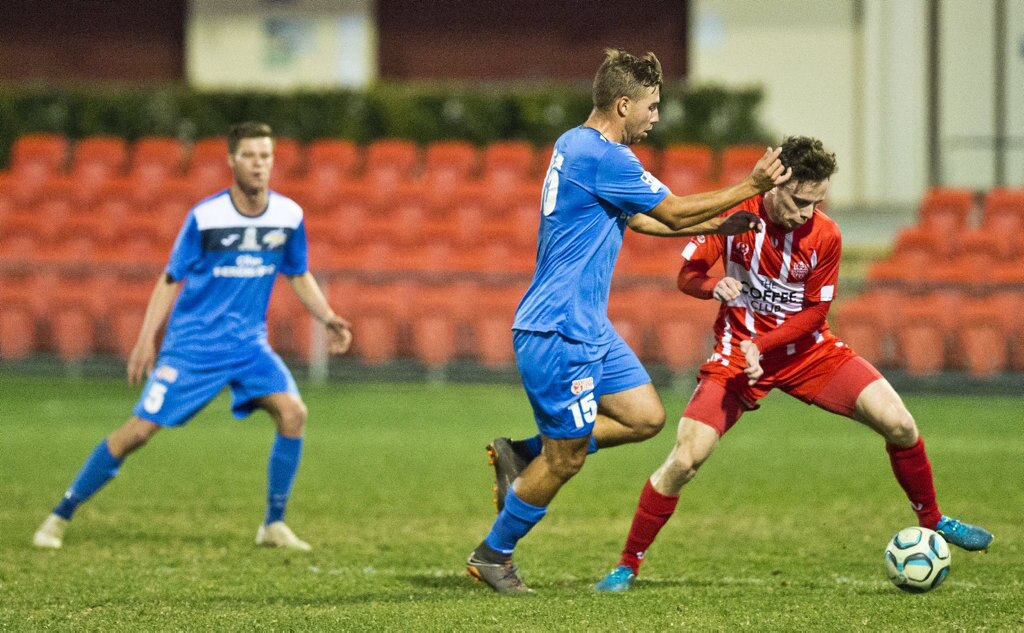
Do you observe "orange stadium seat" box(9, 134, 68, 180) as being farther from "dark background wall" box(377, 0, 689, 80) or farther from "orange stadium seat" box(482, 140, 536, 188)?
"dark background wall" box(377, 0, 689, 80)

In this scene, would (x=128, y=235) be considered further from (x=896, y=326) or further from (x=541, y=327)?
(x=541, y=327)

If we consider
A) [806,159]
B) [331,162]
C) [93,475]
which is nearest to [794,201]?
[806,159]

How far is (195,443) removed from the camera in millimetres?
12477

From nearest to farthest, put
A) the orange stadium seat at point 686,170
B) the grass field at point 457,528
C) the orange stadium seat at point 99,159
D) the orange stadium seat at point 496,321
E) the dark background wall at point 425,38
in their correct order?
the grass field at point 457,528
the orange stadium seat at point 496,321
the orange stadium seat at point 686,170
the orange stadium seat at point 99,159
the dark background wall at point 425,38

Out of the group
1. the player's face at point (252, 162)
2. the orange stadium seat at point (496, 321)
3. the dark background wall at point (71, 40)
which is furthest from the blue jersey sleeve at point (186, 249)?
the dark background wall at point (71, 40)

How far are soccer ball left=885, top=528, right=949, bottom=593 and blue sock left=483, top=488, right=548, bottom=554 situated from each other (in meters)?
1.51

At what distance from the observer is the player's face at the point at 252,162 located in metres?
7.83

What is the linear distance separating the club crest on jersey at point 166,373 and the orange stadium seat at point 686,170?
10.5 meters

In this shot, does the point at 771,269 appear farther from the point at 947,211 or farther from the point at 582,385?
the point at 947,211

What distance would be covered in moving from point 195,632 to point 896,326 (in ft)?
34.0

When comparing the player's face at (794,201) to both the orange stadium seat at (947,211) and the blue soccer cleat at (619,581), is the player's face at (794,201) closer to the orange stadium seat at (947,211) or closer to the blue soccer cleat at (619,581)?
the blue soccer cleat at (619,581)

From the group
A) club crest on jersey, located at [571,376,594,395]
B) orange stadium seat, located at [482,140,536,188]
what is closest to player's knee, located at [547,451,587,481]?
club crest on jersey, located at [571,376,594,395]

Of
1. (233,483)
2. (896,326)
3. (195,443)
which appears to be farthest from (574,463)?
(896,326)

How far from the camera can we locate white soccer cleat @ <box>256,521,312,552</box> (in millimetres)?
7926
